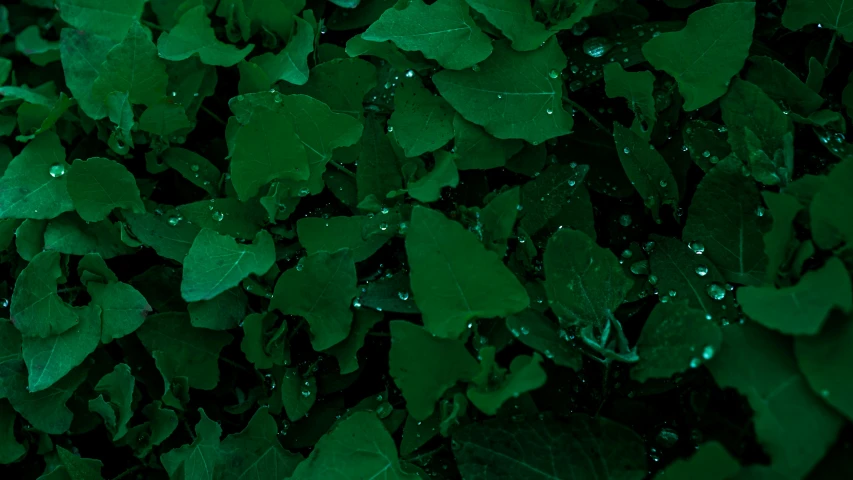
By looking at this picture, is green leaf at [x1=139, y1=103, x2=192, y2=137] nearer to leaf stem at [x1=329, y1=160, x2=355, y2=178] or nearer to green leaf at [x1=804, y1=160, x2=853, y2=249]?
leaf stem at [x1=329, y1=160, x2=355, y2=178]

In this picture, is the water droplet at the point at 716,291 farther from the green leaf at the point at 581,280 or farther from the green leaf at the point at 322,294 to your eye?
the green leaf at the point at 322,294

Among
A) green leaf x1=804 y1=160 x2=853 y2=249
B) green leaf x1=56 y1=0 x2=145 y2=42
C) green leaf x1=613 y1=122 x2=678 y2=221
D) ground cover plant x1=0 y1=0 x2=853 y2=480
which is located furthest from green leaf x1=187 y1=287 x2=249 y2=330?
green leaf x1=804 y1=160 x2=853 y2=249

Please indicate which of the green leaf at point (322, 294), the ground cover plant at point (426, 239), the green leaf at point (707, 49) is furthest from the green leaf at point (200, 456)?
the green leaf at point (707, 49)

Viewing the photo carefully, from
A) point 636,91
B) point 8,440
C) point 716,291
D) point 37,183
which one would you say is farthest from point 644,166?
point 8,440

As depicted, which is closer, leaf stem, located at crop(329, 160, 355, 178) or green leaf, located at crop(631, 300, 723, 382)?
green leaf, located at crop(631, 300, 723, 382)

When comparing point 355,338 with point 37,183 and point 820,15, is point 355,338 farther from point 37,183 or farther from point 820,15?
point 820,15

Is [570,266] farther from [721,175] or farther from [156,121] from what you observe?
[156,121]

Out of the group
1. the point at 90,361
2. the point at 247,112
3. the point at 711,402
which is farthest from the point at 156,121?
the point at 711,402
